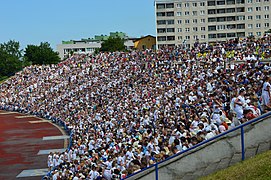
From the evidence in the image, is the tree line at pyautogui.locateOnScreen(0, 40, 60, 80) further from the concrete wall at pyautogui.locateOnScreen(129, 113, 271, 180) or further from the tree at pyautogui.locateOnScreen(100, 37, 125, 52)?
the concrete wall at pyautogui.locateOnScreen(129, 113, 271, 180)

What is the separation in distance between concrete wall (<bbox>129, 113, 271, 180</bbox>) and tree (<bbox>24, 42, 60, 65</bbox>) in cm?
10383

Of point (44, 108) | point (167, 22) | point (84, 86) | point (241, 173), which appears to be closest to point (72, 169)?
point (241, 173)

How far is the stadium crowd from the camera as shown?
13.4m

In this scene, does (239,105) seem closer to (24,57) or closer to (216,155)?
(216,155)

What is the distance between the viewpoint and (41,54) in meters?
113

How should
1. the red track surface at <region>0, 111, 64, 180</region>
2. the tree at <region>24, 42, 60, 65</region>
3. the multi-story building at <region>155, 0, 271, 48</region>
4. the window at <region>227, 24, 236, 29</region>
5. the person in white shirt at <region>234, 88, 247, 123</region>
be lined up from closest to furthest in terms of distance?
the person in white shirt at <region>234, 88, 247, 123</region> < the red track surface at <region>0, 111, 64, 180</region> < the multi-story building at <region>155, 0, 271, 48</region> < the window at <region>227, 24, 236, 29</region> < the tree at <region>24, 42, 60, 65</region>

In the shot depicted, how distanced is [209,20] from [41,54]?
43941 mm

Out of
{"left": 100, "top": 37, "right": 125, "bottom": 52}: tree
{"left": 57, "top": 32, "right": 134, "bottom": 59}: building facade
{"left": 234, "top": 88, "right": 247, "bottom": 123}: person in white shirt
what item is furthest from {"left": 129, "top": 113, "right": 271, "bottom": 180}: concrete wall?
{"left": 57, "top": 32, "right": 134, "bottom": 59}: building facade

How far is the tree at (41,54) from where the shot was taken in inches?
4395

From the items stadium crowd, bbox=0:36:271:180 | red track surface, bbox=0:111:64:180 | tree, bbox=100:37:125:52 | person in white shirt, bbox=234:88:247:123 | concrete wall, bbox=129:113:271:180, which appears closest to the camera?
concrete wall, bbox=129:113:271:180

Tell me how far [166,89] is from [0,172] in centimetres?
1096

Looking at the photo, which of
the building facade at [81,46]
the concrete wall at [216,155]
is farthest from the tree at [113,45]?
the concrete wall at [216,155]

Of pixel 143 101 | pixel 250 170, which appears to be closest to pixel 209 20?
pixel 143 101

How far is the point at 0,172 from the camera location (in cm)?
2609
